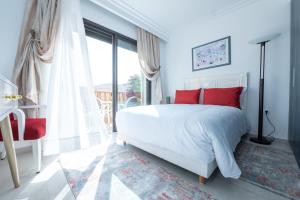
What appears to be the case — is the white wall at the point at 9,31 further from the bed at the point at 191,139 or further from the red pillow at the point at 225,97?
the red pillow at the point at 225,97

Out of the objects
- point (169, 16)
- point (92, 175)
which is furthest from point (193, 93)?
point (92, 175)

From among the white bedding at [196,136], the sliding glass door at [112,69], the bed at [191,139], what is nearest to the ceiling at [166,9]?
the sliding glass door at [112,69]

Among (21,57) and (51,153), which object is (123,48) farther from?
(51,153)

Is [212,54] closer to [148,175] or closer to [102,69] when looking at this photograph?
[102,69]

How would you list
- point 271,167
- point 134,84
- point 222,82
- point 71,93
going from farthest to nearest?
point 134,84 → point 222,82 → point 71,93 → point 271,167

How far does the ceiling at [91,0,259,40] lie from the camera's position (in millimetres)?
2467

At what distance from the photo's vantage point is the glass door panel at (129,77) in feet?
9.74

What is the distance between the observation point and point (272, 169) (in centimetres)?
135

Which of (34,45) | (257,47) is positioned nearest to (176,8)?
(257,47)

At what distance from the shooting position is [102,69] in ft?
8.77

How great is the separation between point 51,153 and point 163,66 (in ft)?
10.8

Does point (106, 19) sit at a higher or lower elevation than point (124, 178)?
higher

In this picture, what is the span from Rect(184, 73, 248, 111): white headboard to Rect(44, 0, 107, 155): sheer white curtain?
2.31m

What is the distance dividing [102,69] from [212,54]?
2.44m
